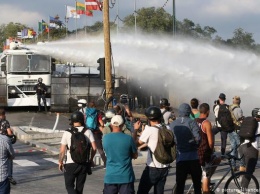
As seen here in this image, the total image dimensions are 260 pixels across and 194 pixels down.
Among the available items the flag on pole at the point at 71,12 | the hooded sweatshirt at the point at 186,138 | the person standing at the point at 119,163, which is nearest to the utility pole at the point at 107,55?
the hooded sweatshirt at the point at 186,138

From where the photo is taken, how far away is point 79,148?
9.04m

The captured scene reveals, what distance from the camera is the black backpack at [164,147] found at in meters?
8.63

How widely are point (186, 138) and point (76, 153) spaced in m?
1.55

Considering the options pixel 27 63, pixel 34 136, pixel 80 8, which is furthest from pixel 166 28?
pixel 34 136

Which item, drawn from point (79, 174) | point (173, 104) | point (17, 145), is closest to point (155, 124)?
point (79, 174)

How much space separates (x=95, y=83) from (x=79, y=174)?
26.6m

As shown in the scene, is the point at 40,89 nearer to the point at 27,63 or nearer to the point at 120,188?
the point at 27,63

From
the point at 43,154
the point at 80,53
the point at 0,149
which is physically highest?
the point at 80,53

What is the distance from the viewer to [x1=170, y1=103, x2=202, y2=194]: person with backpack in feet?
30.8

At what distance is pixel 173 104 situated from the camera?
46938mm

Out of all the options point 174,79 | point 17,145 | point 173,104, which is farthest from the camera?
point 173,104

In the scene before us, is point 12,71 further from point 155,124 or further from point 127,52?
point 155,124

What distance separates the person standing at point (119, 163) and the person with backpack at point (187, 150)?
130cm

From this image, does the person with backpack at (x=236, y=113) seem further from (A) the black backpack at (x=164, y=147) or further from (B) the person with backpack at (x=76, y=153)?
(A) the black backpack at (x=164, y=147)
